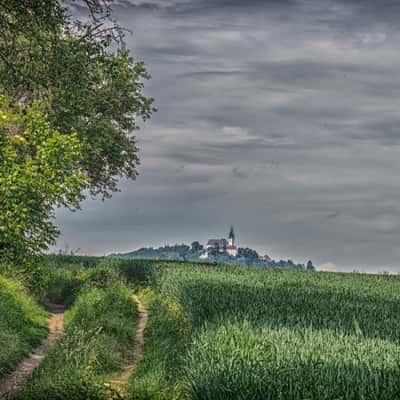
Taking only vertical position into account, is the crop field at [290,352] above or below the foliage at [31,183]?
below

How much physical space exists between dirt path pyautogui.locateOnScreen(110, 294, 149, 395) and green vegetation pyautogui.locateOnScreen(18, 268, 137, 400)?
19cm

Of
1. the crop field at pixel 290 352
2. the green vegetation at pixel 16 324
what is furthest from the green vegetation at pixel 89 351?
the crop field at pixel 290 352

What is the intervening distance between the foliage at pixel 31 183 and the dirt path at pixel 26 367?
8.51 feet

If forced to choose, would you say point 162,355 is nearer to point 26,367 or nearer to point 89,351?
point 89,351

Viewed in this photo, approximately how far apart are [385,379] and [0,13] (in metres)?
12.5

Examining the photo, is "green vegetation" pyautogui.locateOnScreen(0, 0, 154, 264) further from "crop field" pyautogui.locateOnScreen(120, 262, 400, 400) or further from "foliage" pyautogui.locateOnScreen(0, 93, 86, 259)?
"crop field" pyautogui.locateOnScreen(120, 262, 400, 400)

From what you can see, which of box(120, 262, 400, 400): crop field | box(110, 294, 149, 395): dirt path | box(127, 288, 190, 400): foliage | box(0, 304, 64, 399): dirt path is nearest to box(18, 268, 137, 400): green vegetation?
box(110, 294, 149, 395): dirt path

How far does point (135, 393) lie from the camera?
12.8m

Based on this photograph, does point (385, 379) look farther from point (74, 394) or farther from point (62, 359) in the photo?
point (62, 359)

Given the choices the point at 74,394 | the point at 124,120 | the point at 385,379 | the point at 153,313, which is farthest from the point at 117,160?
the point at 385,379

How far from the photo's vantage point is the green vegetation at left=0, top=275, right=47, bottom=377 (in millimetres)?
17750

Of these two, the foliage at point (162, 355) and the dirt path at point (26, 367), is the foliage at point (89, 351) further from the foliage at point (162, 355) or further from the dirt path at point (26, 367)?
the foliage at point (162, 355)

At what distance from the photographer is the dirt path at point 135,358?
14.7m

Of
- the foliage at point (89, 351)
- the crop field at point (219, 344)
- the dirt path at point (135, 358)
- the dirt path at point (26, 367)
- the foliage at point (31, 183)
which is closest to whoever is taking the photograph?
the crop field at point (219, 344)
